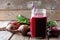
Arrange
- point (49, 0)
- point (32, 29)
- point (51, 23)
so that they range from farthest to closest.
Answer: point (49, 0), point (51, 23), point (32, 29)

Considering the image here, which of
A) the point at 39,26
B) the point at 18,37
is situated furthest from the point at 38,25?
the point at 18,37

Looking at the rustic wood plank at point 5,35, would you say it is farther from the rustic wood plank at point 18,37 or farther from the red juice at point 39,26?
the red juice at point 39,26

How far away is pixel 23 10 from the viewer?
1.71 m

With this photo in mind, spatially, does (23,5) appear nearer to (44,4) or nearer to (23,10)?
(23,10)

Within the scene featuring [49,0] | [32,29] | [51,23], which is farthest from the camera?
[49,0]

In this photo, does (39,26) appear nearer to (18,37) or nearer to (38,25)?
(38,25)

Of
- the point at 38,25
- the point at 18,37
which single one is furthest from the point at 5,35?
the point at 38,25

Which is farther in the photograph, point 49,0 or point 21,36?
point 49,0

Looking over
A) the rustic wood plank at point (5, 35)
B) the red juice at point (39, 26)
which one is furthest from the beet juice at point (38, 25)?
the rustic wood plank at point (5, 35)

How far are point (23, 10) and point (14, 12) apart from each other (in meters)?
0.08

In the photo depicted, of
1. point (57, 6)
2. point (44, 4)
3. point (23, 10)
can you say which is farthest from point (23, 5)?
point (57, 6)

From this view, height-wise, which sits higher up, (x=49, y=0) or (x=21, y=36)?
Result: (x=49, y=0)

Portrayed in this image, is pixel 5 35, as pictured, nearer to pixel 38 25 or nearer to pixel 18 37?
pixel 18 37

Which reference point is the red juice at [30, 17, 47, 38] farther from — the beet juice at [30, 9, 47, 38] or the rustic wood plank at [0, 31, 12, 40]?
the rustic wood plank at [0, 31, 12, 40]
